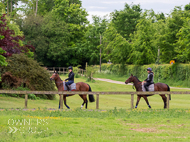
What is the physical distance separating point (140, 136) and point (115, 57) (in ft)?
167

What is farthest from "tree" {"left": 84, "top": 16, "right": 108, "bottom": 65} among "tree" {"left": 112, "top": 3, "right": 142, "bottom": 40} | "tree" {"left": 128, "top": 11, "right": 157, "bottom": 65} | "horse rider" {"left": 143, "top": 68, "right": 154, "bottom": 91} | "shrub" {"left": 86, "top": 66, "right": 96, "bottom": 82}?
"horse rider" {"left": 143, "top": 68, "right": 154, "bottom": 91}

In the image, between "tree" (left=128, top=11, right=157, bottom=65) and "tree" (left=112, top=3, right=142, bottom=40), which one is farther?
"tree" (left=112, top=3, right=142, bottom=40)

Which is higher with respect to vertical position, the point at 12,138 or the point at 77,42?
the point at 77,42

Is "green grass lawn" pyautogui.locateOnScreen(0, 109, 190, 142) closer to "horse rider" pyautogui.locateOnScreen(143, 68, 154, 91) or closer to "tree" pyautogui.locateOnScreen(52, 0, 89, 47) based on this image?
"horse rider" pyautogui.locateOnScreen(143, 68, 154, 91)

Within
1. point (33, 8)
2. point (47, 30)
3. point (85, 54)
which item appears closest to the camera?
point (47, 30)

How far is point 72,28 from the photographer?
233ft

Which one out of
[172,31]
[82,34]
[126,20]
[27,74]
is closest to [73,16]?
[82,34]

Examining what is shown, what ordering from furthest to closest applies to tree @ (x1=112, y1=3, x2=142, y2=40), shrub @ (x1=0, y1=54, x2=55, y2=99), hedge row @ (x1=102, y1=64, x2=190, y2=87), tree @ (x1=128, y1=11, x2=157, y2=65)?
tree @ (x1=112, y1=3, x2=142, y2=40) → tree @ (x1=128, y1=11, x2=157, y2=65) → hedge row @ (x1=102, y1=64, x2=190, y2=87) → shrub @ (x1=0, y1=54, x2=55, y2=99)

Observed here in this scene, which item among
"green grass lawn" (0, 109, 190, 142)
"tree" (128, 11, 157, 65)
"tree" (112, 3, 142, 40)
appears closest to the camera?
"green grass lawn" (0, 109, 190, 142)

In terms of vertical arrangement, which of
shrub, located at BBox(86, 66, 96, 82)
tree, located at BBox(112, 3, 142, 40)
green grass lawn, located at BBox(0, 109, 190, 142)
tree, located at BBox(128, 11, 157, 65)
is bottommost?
green grass lawn, located at BBox(0, 109, 190, 142)

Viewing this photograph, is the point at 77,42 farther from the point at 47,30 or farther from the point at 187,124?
the point at 187,124

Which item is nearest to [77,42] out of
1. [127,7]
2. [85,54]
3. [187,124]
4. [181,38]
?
[85,54]

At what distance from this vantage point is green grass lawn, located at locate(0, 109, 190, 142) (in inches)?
329

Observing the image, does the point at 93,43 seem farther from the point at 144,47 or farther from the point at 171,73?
the point at 171,73
